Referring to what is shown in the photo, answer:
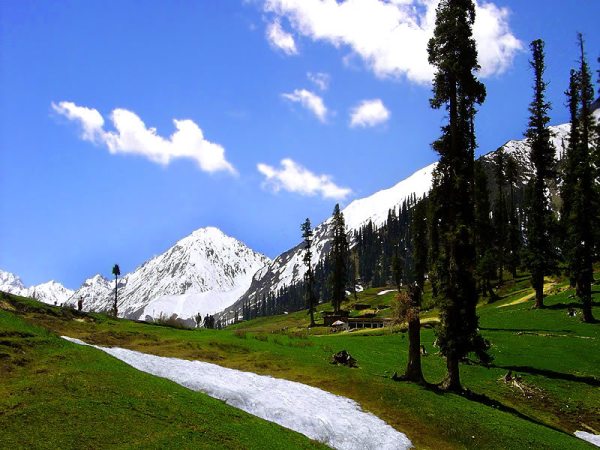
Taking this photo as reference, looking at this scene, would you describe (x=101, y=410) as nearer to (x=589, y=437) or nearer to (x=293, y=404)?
(x=293, y=404)

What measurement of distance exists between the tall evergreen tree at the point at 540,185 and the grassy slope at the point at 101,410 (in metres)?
48.2

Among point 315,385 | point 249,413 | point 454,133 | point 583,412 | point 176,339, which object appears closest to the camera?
point 249,413

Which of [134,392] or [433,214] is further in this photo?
[433,214]

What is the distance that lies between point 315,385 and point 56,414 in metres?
14.3

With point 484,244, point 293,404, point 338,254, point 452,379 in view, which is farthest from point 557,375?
point 338,254

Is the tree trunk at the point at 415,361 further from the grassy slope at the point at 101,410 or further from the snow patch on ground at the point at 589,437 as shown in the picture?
the grassy slope at the point at 101,410

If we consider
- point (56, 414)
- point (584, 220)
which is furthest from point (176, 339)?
point (584, 220)

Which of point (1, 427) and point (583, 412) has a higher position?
point (1, 427)

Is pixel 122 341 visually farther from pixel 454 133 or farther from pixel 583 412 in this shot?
pixel 583 412

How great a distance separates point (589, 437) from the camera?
27.5 metres

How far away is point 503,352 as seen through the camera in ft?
139

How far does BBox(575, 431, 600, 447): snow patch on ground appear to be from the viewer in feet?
87.9

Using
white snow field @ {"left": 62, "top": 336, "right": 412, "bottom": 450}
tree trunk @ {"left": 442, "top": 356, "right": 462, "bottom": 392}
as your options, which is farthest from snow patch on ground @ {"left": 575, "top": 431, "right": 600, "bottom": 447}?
white snow field @ {"left": 62, "top": 336, "right": 412, "bottom": 450}

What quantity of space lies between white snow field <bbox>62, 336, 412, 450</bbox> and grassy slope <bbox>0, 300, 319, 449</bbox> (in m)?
1.87
